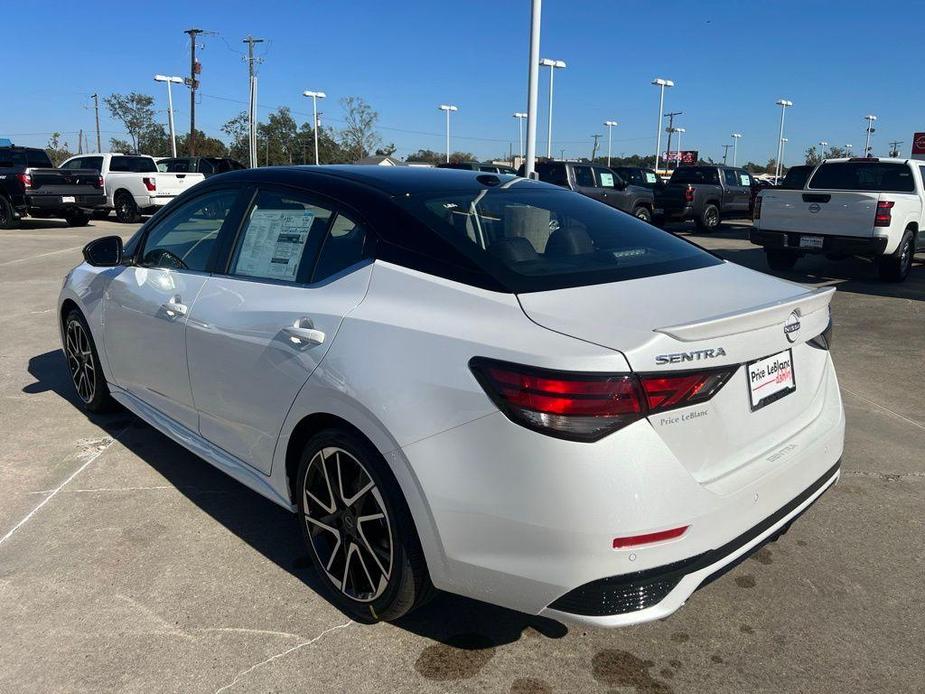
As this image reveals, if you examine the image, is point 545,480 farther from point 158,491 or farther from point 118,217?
point 118,217

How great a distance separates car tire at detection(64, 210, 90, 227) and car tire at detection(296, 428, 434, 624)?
63.9ft

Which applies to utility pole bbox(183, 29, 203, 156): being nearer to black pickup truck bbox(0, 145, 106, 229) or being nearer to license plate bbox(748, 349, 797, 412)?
black pickup truck bbox(0, 145, 106, 229)

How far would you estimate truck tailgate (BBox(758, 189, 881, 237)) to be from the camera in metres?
10.3

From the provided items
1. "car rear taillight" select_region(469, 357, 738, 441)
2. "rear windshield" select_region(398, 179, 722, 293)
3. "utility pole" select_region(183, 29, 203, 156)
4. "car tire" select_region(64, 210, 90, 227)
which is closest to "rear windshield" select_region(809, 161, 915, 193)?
"rear windshield" select_region(398, 179, 722, 293)

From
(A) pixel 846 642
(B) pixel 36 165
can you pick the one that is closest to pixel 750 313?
A: (A) pixel 846 642

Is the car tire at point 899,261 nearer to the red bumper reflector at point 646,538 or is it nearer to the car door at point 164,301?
the car door at point 164,301

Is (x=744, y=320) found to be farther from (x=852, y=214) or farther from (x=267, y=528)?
(x=852, y=214)

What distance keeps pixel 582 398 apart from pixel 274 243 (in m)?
1.70

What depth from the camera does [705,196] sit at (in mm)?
20359

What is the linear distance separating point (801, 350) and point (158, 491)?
3.10 meters

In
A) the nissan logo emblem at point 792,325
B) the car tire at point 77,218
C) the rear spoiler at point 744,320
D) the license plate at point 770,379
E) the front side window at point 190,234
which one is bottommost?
the car tire at point 77,218

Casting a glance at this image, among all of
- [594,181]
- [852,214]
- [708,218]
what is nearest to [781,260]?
[852,214]

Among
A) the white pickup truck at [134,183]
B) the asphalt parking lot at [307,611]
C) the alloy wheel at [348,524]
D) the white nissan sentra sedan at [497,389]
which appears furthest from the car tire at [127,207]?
the alloy wheel at [348,524]

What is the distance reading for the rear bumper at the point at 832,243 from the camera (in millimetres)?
10312
